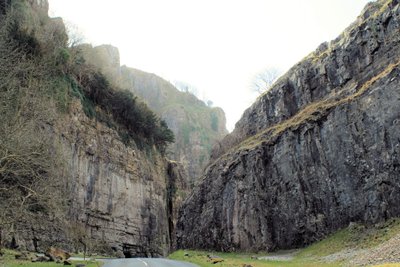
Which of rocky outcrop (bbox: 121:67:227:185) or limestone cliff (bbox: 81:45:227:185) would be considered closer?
limestone cliff (bbox: 81:45:227:185)

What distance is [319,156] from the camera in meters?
32.0

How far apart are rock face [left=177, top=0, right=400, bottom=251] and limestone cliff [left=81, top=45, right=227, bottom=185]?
53986 millimetres

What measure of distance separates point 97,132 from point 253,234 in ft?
86.8

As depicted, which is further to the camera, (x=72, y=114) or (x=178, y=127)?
(x=178, y=127)

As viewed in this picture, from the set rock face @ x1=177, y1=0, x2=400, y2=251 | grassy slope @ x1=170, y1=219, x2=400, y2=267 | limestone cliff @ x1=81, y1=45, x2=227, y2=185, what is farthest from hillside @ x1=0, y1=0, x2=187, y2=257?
limestone cliff @ x1=81, y1=45, x2=227, y2=185

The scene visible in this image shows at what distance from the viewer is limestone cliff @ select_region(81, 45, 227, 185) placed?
10188 cm

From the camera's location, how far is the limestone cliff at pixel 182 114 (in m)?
102

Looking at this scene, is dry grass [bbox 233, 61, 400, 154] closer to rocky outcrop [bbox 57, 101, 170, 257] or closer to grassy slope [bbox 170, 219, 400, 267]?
grassy slope [bbox 170, 219, 400, 267]

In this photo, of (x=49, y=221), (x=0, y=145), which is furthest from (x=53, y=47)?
(x=0, y=145)

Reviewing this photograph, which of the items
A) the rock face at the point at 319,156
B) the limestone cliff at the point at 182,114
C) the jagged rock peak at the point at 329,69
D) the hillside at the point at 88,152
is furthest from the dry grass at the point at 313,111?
the limestone cliff at the point at 182,114

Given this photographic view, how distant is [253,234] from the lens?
34.5m

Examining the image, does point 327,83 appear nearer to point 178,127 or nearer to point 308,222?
point 308,222

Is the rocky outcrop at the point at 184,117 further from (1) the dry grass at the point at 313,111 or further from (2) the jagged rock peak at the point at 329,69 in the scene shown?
(1) the dry grass at the point at 313,111

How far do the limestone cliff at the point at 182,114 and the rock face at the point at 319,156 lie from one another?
54.0 meters
